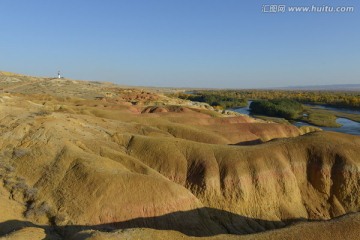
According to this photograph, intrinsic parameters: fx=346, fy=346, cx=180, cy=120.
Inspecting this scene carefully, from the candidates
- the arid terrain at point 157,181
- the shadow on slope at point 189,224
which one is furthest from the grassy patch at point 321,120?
the shadow on slope at point 189,224

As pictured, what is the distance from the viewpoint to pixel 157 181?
20953 millimetres

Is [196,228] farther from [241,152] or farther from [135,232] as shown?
[241,152]

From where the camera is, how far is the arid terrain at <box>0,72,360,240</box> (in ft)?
62.8

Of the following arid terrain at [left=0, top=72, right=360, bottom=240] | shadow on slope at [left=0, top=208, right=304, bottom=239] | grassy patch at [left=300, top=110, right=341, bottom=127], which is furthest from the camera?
grassy patch at [left=300, top=110, right=341, bottom=127]

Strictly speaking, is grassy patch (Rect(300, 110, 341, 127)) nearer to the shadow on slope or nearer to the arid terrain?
the arid terrain

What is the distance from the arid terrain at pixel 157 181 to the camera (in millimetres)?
19156

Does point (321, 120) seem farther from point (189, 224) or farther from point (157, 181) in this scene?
point (157, 181)

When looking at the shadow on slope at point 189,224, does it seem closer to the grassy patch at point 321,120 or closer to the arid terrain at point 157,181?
the arid terrain at point 157,181

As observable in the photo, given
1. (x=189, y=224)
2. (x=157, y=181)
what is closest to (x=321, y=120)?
(x=189, y=224)

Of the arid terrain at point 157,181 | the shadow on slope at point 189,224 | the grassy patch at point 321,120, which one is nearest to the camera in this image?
the shadow on slope at point 189,224

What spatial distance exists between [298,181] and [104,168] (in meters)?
16.3

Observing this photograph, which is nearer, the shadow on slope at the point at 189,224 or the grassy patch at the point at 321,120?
the shadow on slope at the point at 189,224

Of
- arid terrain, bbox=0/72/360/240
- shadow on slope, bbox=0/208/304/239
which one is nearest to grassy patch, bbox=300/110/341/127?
arid terrain, bbox=0/72/360/240

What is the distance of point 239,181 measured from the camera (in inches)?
1035
